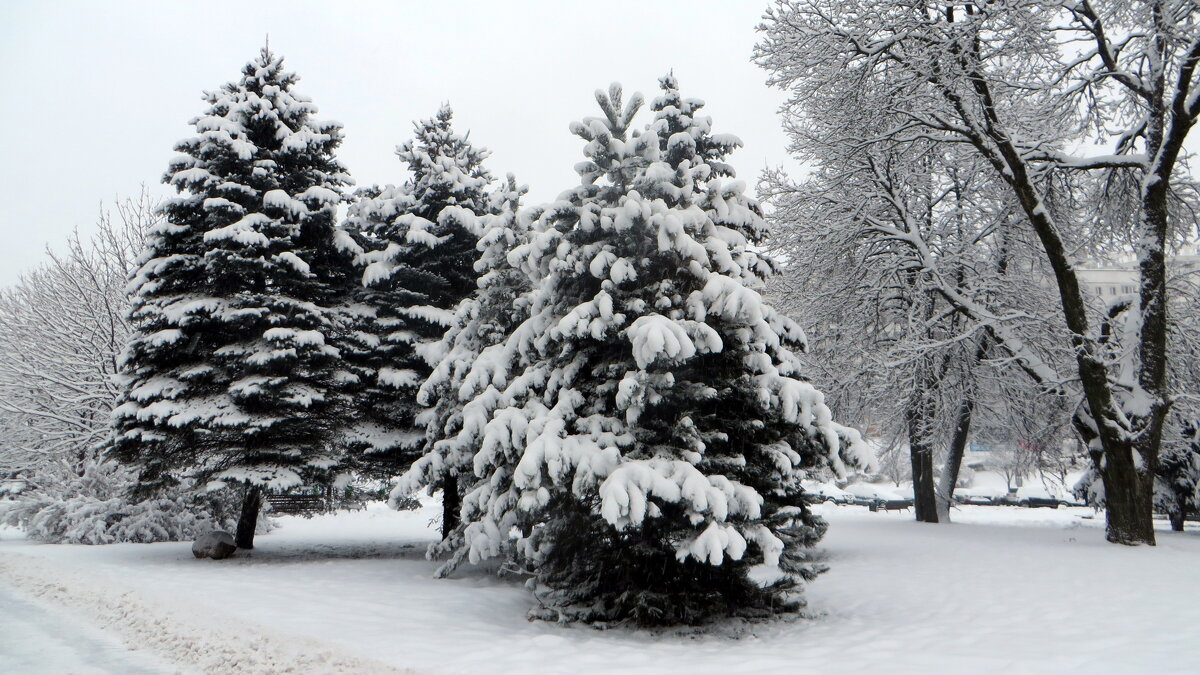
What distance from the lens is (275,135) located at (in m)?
14.2

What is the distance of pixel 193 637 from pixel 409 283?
8.28 metres

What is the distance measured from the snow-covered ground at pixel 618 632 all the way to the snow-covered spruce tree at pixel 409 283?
221cm

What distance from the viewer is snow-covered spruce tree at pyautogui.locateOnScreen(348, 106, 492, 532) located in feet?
43.8

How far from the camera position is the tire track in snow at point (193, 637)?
5.83 meters

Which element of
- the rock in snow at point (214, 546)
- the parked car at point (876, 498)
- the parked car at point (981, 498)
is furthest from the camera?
the parked car at point (981, 498)

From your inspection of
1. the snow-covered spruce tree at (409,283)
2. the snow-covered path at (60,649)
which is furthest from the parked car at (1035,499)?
the snow-covered path at (60,649)

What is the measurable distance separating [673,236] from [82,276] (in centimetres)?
2236

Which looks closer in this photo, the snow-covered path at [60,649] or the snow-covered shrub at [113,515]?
the snow-covered path at [60,649]

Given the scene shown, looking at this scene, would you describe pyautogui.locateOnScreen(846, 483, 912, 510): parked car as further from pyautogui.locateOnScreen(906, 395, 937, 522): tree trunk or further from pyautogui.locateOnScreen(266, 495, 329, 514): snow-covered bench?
pyautogui.locateOnScreen(266, 495, 329, 514): snow-covered bench

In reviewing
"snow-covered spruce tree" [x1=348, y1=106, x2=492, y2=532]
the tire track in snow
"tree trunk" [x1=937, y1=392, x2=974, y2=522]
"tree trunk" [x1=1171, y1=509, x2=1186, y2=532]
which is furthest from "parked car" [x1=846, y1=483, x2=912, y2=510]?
the tire track in snow

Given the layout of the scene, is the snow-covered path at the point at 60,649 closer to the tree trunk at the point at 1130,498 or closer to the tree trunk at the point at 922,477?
the tree trunk at the point at 1130,498

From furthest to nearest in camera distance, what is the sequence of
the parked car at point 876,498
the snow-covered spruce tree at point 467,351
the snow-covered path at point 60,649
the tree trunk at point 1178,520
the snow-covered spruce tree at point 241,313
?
the parked car at point 876,498, the tree trunk at point 1178,520, the snow-covered spruce tree at point 241,313, the snow-covered spruce tree at point 467,351, the snow-covered path at point 60,649

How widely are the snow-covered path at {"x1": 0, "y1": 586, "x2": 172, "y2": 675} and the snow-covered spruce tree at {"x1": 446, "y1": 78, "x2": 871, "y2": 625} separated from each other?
338 cm

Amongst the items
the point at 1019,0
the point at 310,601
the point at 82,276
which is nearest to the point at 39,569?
the point at 310,601
